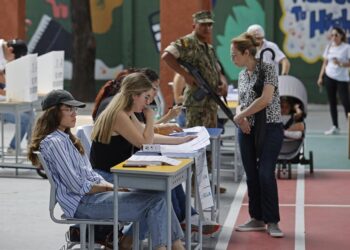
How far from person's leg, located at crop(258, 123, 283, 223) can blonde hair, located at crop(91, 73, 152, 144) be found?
1824 millimetres

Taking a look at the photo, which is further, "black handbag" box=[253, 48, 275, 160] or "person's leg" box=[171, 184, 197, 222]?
"black handbag" box=[253, 48, 275, 160]

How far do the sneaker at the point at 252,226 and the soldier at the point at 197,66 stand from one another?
6.15ft

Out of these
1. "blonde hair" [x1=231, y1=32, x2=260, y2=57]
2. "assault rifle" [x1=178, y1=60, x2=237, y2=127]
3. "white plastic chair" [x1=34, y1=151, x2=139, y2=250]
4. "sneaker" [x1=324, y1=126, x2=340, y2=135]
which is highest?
"blonde hair" [x1=231, y1=32, x2=260, y2=57]

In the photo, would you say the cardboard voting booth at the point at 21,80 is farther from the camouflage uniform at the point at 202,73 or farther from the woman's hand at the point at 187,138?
the woman's hand at the point at 187,138

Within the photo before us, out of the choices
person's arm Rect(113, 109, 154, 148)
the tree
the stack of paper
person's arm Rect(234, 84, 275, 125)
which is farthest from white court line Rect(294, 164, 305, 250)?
the tree

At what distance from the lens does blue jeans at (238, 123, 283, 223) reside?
412 inches

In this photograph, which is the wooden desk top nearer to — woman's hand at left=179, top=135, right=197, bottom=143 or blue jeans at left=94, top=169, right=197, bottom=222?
blue jeans at left=94, top=169, right=197, bottom=222

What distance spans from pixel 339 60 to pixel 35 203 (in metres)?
8.46

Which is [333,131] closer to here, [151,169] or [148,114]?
[148,114]

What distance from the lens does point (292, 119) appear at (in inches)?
572

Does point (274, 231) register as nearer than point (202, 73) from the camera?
Yes

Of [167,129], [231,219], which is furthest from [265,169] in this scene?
[231,219]

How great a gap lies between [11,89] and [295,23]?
11.4m

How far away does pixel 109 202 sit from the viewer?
8312 millimetres
